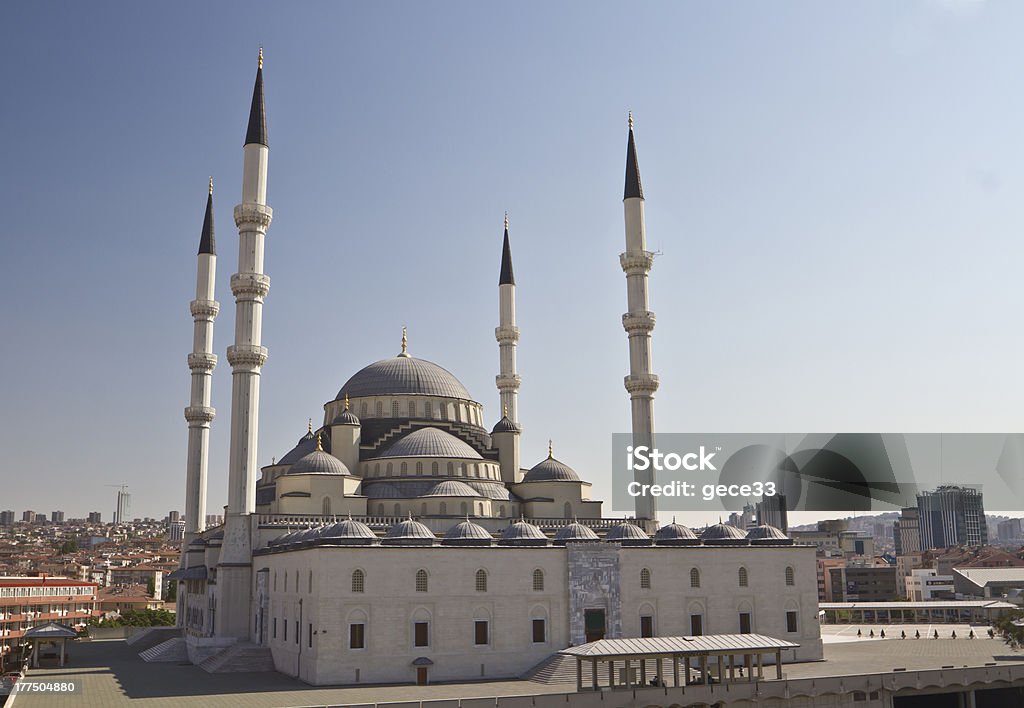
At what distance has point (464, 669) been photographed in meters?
32.4

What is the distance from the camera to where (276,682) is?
103 feet

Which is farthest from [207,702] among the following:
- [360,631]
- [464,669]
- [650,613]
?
A: [650,613]

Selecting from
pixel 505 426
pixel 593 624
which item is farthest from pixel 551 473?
pixel 593 624

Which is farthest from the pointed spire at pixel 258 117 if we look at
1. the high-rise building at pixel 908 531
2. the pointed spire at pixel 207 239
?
the high-rise building at pixel 908 531

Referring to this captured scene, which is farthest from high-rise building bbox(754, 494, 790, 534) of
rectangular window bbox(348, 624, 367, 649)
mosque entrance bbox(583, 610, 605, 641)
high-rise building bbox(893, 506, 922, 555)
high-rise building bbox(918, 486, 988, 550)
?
rectangular window bbox(348, 624, 367, 649)

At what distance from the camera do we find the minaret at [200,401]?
51.0 m

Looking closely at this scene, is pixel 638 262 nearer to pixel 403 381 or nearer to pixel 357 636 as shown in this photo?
pixel 403 381

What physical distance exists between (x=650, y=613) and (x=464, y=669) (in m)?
7.48

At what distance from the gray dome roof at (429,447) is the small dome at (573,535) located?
31.8 ft

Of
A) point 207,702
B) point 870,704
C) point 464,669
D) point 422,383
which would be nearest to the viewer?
point 207,702

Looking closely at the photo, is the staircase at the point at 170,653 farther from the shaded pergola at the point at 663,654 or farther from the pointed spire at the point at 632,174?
the pointed spire at the point at 632,174

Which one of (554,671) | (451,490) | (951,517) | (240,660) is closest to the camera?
(554,671)

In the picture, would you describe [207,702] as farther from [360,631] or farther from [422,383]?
[422,383]

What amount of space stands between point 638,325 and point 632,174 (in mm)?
7993
